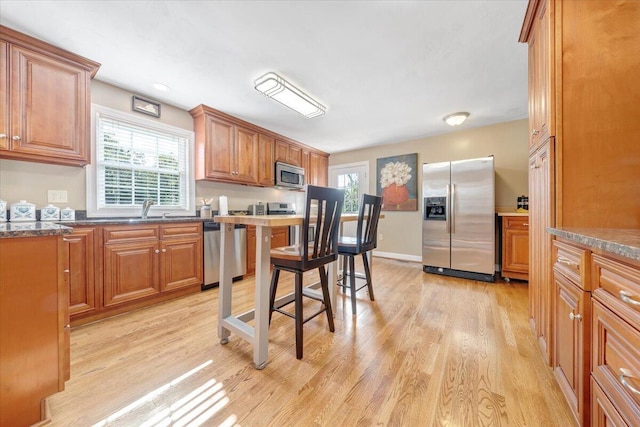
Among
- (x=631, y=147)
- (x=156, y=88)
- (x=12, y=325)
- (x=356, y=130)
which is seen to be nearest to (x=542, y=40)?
(x=631, y=147)

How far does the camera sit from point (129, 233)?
7.43ft

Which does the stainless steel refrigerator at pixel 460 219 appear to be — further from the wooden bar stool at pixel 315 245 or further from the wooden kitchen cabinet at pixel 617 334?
the wooden kitchen cabinet at pixel 617 334

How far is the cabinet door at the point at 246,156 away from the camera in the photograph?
3.46 metres

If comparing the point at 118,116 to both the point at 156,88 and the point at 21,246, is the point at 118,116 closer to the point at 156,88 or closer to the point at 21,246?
the point at 156,88

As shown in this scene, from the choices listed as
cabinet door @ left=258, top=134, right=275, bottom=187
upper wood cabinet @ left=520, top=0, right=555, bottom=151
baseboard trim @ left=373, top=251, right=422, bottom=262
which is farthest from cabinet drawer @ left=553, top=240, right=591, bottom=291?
cabinet door @ left=258, top=134, right=275, bottom=187

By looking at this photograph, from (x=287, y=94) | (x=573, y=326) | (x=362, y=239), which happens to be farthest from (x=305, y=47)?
(x=573, y=326)

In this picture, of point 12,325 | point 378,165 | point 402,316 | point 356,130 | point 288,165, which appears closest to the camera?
point 12,325

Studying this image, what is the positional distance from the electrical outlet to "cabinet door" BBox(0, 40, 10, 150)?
51cm

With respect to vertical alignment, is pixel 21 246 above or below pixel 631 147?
below

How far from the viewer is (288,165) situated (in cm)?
427

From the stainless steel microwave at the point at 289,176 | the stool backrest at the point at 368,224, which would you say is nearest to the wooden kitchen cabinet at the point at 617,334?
the stool backrest at the point at 368,224

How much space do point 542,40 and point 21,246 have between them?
2868 mm

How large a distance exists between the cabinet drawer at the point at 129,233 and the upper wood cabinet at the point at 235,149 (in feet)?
3.29

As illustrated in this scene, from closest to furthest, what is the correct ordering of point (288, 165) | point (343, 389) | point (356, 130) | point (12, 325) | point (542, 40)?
point (12, 325) → point (343, 389) → point (542, 40) → point (356, 130) → point (288, 165)
